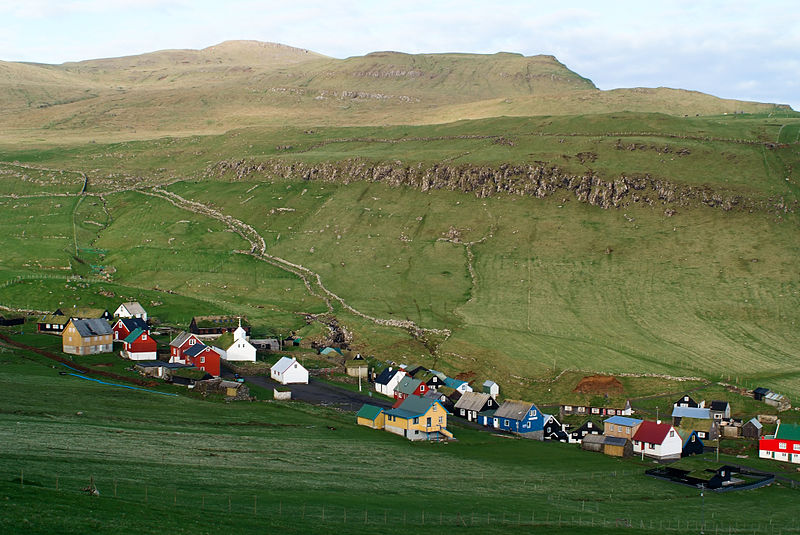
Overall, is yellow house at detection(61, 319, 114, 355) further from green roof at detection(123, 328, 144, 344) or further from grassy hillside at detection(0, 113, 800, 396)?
grassy hillside at detection(0, 113, 800, 396)

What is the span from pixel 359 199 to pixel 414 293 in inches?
2063

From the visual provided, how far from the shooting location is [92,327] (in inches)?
3932

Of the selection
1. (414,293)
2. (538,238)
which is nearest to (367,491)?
(414,293)

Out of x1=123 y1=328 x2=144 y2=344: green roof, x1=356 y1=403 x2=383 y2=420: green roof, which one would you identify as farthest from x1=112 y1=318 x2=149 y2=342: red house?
x1=356 y1=403 x2=383 y2=420: green roof

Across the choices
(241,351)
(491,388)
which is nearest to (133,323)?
(241,351)

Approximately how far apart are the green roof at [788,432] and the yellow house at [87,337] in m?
82.5

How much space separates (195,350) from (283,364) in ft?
37.2

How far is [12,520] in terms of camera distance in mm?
31766

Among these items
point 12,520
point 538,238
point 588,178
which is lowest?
point 12,520

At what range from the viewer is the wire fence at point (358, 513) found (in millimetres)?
40156

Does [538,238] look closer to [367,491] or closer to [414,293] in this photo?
[414,293]

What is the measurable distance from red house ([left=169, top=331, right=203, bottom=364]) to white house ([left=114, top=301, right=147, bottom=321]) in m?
21.7

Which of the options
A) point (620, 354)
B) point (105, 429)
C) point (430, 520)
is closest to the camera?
point (430, 520)

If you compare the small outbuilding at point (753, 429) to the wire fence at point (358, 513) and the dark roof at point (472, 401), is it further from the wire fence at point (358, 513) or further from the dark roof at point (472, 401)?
the wire fence at point (358, 513)
